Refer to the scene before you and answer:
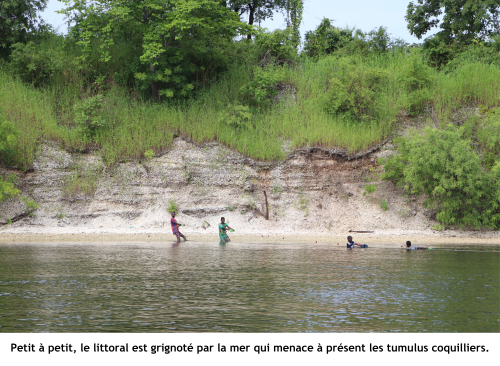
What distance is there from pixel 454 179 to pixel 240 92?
59.7 feet

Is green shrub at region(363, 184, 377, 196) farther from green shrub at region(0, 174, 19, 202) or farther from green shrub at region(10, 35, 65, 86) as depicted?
green shrub at region(10, 35, 65, 86)

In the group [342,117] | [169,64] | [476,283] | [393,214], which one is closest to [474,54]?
[342,117]

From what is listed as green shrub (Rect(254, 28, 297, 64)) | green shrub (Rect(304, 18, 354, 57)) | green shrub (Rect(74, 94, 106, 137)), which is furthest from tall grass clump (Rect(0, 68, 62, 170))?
green shrub (Rect(304, 18, 354, 57))

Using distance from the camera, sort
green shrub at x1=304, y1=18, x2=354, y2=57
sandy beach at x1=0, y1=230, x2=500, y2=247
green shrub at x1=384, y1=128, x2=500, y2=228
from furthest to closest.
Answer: green shrub at x1=304, y1=18, x2=354, y2=57 < green shrub at x1=384, y1=128, x2=500, y2=228 < sandy beach at x1=0, y1=230, x2=500, y2=247

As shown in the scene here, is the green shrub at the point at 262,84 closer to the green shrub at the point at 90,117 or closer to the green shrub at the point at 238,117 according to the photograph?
the green shrub at the point at 238,117

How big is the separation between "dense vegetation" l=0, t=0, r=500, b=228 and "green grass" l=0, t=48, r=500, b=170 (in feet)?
Answer: 0.31

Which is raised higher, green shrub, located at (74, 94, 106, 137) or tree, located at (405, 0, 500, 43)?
tree, located at (405, 0, 500, 43)

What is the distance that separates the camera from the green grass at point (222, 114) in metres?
34.9

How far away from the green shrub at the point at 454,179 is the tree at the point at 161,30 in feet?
56.6

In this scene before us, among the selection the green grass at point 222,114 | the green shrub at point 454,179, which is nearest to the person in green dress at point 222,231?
the green grass at point 222,114

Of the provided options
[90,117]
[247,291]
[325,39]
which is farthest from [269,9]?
[247,291]

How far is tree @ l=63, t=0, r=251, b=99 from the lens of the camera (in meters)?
35.6

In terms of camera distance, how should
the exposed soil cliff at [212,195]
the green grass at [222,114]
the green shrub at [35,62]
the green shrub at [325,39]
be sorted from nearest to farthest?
the exposed soil cliff at [212,195]
the green grass at [222,114]
the green shrub at [35,62]
the green shrub at [325,39]

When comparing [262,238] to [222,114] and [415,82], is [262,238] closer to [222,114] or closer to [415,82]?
[222,114]
